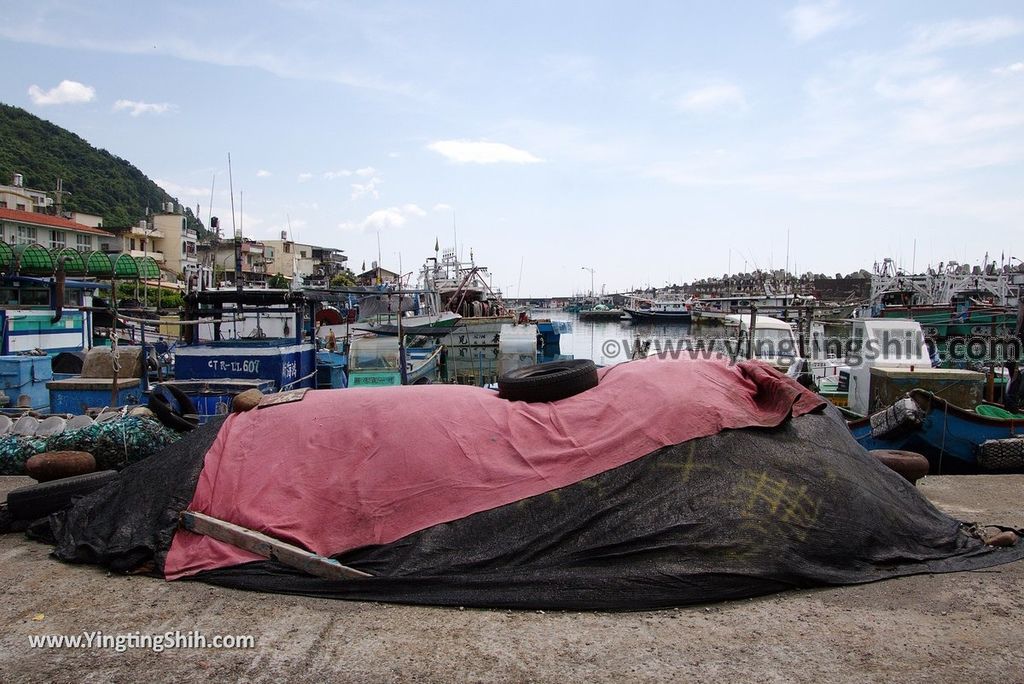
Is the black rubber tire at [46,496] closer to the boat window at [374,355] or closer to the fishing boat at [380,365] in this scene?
the fishing boat at [380,365]

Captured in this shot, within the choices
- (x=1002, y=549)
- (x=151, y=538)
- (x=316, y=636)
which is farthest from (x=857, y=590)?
(x=151, y=538)

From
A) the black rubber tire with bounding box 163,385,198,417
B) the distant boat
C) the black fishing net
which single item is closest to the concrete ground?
the black fishing net

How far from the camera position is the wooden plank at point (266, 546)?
5023 millimetres

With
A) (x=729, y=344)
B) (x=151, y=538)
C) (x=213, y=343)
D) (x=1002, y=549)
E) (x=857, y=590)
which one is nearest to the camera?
(x=857, y=590)

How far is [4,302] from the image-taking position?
16125 millimetres

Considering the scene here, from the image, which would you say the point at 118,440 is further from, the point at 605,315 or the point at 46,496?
the point at 605,315

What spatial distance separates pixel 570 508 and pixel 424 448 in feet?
4.10

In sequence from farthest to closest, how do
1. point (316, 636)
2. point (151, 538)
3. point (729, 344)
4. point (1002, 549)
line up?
point (729, 344)
point (1002, 549)
point (151, 538)
point (316, 636)

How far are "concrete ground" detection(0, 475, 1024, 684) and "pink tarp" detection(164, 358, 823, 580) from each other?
2.03 feet

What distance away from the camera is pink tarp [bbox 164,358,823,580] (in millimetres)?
5273

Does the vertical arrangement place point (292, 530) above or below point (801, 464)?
below

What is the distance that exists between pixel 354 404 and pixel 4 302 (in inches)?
573

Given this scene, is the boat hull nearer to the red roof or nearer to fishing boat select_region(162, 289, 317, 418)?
the red roof

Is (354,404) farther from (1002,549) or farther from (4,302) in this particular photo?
(4,302)
